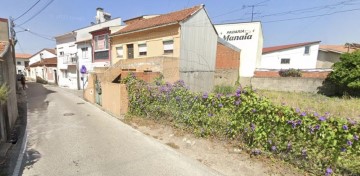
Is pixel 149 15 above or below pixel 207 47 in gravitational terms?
above

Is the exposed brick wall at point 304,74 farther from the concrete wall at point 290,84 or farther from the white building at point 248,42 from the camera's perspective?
the concrete wall at point 290,84

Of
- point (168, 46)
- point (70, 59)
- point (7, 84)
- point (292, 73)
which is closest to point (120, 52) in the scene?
point (168, 46)

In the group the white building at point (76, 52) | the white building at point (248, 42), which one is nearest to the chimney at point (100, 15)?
the white building at point (76, 52)

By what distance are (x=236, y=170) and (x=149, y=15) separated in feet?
61.9

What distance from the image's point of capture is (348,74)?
16094 mm

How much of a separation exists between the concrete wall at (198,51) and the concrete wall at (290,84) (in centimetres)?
885

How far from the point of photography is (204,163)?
4.86m

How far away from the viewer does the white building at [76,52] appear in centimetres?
2303

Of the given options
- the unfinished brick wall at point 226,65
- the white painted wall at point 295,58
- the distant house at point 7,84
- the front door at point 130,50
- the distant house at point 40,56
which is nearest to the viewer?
the distant house at point 7,84

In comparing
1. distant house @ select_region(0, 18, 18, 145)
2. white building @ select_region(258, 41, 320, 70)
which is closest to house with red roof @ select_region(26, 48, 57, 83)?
distant house @ select_region(0, 18, 18, 145)

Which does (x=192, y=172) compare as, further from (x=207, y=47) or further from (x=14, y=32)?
(x=14, y=32)

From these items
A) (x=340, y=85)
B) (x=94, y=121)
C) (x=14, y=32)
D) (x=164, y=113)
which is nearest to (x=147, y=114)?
(x=164, y=113)

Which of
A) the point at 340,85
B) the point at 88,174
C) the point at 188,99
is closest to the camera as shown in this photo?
the point at 88,174

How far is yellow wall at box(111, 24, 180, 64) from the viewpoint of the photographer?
1353 cm
